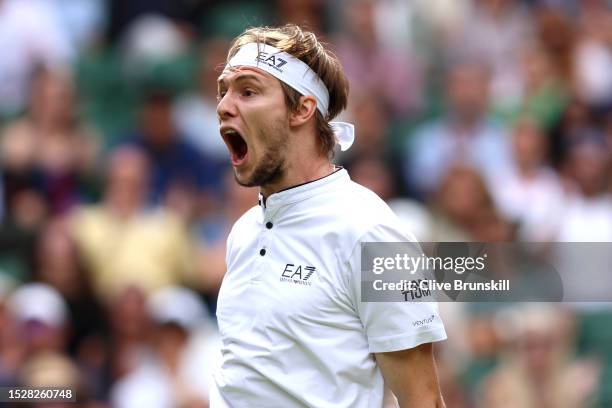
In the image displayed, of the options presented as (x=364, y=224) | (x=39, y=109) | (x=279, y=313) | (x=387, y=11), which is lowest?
(x=279, y=313)

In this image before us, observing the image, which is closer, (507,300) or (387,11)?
(507,300)

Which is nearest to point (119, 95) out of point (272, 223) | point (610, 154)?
point (610, 154)

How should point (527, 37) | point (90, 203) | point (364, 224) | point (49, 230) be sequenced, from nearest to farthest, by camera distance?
1. point (364, 224)
2. point (49, 230)
3. point (90, 203)
4. point (527, 37)

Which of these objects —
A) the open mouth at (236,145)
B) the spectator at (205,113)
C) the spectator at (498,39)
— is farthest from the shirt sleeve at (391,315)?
the spectator at (498,39)

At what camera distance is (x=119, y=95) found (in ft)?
35.4

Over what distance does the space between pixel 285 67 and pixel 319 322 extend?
898 millimetres

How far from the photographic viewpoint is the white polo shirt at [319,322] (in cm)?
400

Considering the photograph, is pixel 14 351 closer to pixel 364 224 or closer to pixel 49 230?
pixel 49 230

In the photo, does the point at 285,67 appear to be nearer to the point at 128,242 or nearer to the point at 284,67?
the point at 284,67

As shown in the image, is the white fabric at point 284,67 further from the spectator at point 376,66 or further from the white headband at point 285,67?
the spectator at point 376,66

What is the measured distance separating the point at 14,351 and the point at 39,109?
2.50 metres

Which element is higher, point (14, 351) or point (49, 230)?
point (49, 230)

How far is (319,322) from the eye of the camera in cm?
404

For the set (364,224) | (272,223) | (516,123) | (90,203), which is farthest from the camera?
(516,123)
